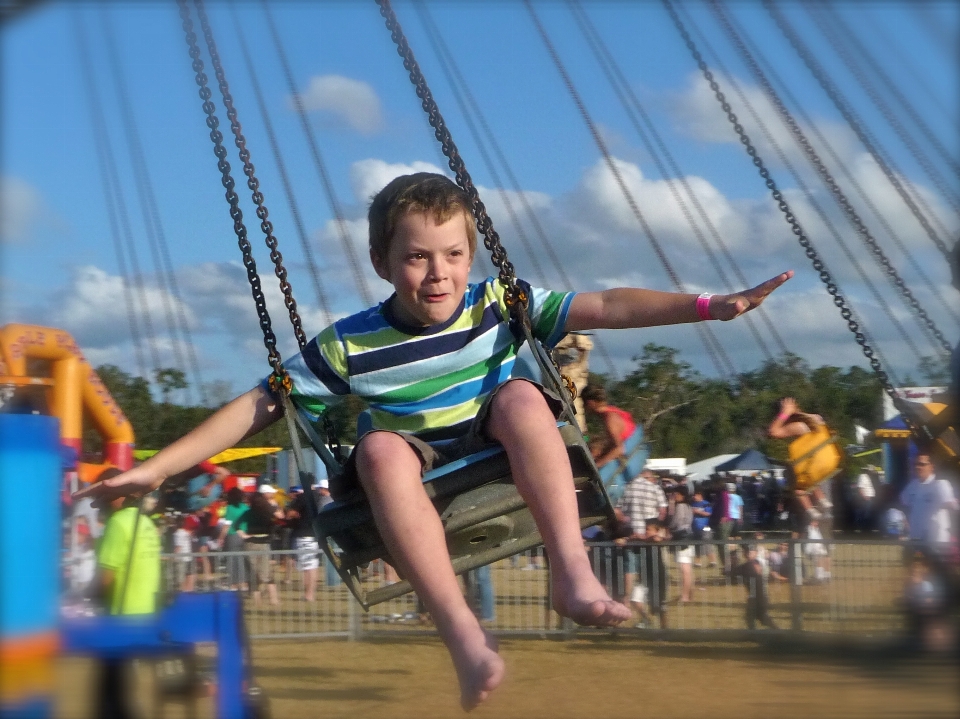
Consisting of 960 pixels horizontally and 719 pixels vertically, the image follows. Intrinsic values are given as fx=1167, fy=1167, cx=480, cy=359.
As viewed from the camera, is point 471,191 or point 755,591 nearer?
point 471,191

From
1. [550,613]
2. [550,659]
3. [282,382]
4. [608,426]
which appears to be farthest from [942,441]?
[550,613]

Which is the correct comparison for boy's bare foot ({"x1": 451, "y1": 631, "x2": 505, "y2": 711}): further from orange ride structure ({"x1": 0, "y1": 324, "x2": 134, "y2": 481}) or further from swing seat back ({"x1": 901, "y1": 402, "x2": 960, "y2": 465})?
orange ride structure ({"x1": 0, "y1": 324, "x2": 134, "y2": 481})

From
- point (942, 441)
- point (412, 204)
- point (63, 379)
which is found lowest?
point (942, 441)

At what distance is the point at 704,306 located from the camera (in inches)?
113

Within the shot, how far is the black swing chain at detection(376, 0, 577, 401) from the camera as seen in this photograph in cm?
298

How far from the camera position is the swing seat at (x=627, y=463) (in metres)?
5.72

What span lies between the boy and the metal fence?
4.48m

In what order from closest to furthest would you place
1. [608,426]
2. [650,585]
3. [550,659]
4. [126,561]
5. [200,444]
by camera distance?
[200,444], [126,561], [608,426], [550,659], [650,585]

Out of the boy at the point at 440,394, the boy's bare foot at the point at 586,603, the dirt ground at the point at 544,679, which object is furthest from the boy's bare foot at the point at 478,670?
the dirt ground at the point at 544,679

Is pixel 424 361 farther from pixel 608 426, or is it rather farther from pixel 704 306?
pixel 608 426

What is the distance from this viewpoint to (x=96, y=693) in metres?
2.68

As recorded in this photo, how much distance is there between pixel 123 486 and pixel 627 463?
380 centimetres

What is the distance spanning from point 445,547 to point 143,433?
2839 centimetres

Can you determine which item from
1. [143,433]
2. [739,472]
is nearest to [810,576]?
[739,472]
